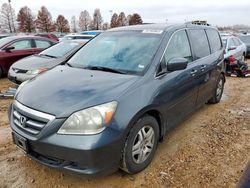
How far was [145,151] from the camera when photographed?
2938 mm

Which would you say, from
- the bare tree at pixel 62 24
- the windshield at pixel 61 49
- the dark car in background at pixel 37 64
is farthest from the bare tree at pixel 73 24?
the dark car in background at pixel 37 64

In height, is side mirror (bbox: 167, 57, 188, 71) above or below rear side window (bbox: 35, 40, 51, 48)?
above

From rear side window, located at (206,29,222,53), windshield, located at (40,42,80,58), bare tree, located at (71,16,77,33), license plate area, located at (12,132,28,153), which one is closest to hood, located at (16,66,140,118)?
license plate area, located at (12,132,28,153)

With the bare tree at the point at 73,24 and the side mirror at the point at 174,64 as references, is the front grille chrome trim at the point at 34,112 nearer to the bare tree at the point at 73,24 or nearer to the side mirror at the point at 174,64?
the side mirror at the point at 174,64

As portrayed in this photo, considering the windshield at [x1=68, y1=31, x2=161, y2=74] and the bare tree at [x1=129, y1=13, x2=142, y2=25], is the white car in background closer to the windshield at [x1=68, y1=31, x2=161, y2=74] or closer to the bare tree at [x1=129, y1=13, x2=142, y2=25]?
the windshield at [x1=68, y1=31, x2=161, y2=74]

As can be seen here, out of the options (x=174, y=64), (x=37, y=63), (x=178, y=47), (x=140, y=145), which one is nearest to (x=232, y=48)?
(x=178, y=47)

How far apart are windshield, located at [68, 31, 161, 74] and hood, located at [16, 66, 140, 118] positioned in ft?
0.79

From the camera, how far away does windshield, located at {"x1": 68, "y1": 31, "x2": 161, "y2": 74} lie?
316 centimetres

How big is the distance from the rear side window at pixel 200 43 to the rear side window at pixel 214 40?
0.76ft

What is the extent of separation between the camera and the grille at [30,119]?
7.83 ft

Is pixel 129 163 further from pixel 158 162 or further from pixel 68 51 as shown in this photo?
pixel 68 51

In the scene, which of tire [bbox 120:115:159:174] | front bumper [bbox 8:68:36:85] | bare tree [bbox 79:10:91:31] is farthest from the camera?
bare tree [bbox 79:10:91:31]

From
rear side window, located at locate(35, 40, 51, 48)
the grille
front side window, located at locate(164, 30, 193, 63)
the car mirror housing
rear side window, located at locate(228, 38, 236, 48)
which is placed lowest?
rear side window, located at locate(35, 40, 51, 48)

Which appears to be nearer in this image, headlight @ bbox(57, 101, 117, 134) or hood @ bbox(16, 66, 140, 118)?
headlight @ bbox(57, 101, 117, 134)
